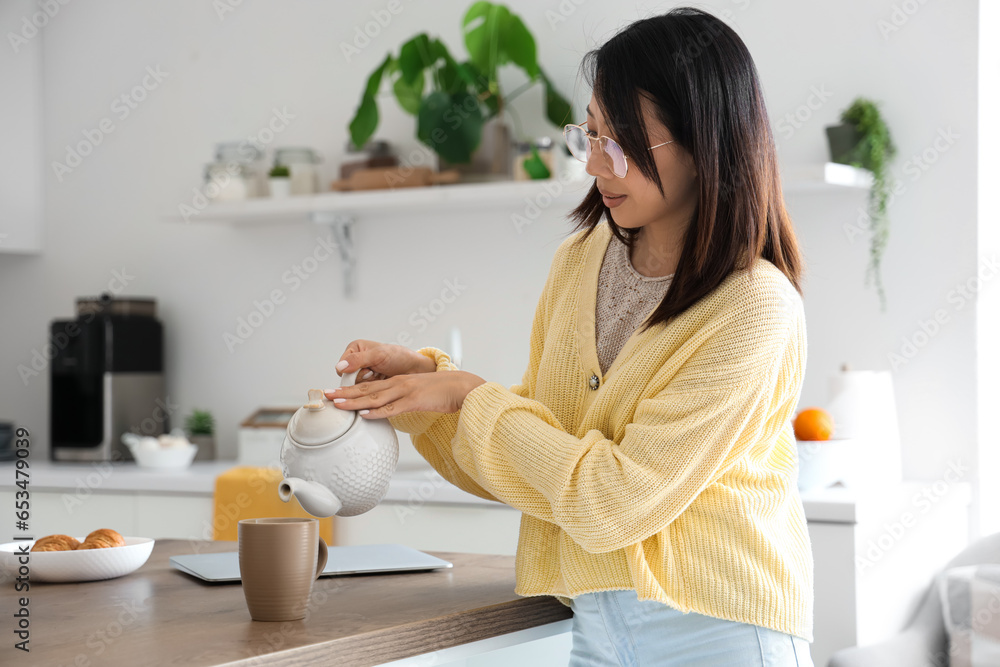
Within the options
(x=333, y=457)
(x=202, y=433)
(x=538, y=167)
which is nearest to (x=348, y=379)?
(x=333, y=457)

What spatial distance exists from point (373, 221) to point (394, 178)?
292 millimetres

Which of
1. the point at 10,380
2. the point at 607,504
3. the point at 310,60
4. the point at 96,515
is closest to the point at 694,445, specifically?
the point at 607,504

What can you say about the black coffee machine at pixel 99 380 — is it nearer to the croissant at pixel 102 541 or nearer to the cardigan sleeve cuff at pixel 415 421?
the croissant at pixel 102 541

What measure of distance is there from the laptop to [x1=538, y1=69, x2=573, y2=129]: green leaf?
161cm

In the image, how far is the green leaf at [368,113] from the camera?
9.12 feet

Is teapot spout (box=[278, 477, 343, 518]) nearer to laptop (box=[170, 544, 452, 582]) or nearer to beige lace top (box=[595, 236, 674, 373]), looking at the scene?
laptop (box=[170, 544, 452, 582])

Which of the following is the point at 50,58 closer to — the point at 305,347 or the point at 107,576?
the point at 305,347

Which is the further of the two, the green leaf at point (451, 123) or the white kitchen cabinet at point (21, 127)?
the white kitchen cabinet at point (21, 127)

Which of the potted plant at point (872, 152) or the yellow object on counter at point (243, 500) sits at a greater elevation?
the potted plant at point (872, 152)

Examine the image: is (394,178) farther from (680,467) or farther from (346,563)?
(680,467)

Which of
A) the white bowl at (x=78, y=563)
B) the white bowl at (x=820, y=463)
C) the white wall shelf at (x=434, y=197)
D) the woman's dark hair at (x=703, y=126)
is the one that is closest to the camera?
the woman's dark hair at (x=703, y=126)

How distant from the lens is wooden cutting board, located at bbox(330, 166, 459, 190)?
2.84 meters

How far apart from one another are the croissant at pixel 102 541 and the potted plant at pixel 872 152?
6.07ft

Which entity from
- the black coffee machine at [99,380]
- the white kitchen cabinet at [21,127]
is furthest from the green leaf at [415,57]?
the white kitchen cabinet at [21,127]
